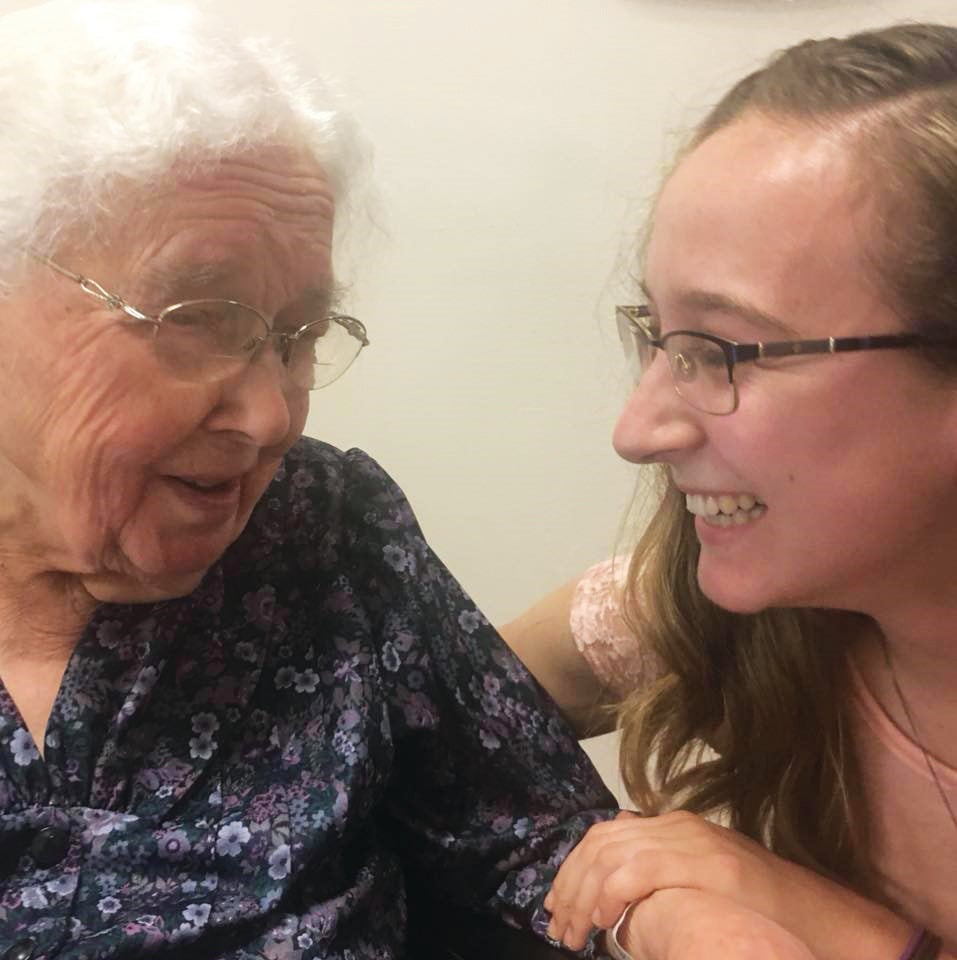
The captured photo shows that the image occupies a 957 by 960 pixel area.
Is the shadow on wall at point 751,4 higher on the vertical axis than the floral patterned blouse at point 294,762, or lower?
higher

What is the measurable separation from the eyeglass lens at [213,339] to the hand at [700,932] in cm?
60

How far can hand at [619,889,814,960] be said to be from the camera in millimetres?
890

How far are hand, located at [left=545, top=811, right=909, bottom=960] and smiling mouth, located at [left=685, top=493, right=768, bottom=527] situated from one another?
1.01 feet

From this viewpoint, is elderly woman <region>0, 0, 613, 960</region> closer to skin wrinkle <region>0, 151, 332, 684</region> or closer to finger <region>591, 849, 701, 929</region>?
skin wrinkle <region>0, 151, 332, 684</region>

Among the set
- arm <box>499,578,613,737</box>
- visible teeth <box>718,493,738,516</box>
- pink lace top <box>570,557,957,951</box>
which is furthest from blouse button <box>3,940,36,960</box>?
pink lace top <box>570,557,957,951</box>

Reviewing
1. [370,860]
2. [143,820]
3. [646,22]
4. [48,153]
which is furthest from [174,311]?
[646,22]

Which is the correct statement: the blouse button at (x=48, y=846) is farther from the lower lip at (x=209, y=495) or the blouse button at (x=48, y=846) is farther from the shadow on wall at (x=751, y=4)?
the shadow on wall at (x=751, y=4)

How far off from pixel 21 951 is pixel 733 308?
0.83 m

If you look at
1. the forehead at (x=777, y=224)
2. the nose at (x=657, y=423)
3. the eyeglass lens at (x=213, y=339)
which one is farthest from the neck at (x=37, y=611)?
the forehead at (x=777, y=224)

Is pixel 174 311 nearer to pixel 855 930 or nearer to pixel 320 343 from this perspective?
pixel 320 343

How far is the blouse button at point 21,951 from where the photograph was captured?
92cm

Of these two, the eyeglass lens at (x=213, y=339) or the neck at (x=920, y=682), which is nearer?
the eyeglass lens at (x=213, y=339)

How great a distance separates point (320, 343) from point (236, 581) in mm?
276

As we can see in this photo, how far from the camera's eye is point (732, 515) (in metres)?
1.00
